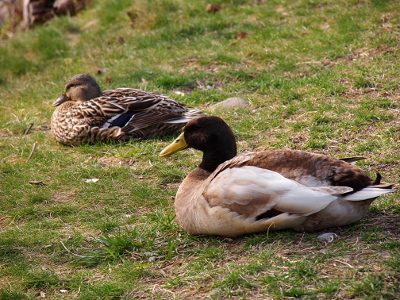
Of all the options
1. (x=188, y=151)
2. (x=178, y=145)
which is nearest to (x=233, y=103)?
(x=188, y=151)

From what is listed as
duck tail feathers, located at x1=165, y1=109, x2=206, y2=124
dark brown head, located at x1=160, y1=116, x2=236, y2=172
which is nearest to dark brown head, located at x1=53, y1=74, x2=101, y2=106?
duck tail feathers, located at x1=165, y1=109, x2=206, y2=124

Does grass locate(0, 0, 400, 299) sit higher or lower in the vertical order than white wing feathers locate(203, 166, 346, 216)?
lower

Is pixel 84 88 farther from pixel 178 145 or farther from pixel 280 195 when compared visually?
pixel 280 195

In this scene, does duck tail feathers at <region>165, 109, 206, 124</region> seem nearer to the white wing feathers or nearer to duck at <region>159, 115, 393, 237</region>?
duck at <region>159, 115, 393, 237</region>

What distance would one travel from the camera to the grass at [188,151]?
3.26 metres

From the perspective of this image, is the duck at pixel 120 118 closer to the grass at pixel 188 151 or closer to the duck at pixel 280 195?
the grass at pixel 188 151

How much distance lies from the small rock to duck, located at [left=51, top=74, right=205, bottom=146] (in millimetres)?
485

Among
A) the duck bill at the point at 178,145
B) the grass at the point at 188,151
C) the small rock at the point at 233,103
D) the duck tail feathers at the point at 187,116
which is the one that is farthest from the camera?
the small rock at the point at 233,103

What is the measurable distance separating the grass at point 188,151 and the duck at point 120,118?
6.4 inches

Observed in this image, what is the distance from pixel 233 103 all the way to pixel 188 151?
1.30 metres

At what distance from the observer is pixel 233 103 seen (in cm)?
Result: 660

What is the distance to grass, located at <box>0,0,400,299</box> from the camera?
10.7 feet

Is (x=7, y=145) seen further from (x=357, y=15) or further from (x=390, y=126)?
(x=357, y=15)

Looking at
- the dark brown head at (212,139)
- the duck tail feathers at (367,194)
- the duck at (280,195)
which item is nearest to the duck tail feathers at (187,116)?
the dark brown head at (212,139)
